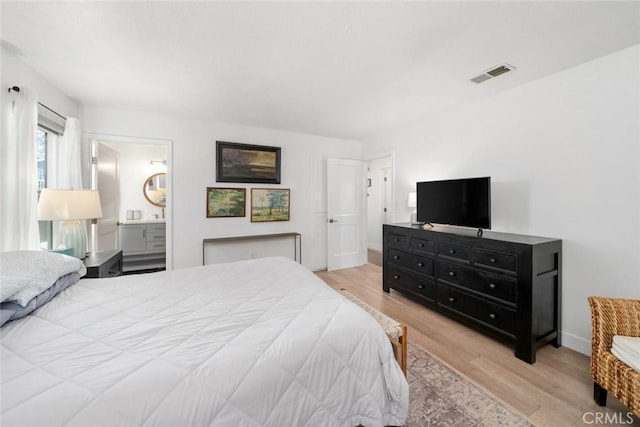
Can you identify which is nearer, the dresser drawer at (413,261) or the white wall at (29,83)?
the white wall at (29,83)

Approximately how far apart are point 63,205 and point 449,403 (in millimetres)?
3345

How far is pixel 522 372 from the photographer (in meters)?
1.95

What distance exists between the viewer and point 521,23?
1.69 metres

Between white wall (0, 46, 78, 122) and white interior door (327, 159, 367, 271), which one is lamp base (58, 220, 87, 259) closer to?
white wall (0, 46, 78, 122)

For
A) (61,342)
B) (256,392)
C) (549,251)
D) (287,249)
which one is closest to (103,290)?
(61,342)

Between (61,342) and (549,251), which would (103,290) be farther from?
(549,251)

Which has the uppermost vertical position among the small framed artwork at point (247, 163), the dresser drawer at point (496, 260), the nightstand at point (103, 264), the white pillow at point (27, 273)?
the small framed artwork at point (247, 163)

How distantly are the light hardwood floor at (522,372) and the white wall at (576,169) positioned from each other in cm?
44

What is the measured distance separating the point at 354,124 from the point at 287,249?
2.31m

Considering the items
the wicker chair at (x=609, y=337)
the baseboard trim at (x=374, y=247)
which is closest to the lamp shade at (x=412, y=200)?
the wicker chair at (x=609, y=337)

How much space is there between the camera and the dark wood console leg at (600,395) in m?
1.61

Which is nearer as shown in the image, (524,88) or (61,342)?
(61,342)

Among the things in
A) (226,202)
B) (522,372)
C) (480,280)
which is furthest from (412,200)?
(226,202)

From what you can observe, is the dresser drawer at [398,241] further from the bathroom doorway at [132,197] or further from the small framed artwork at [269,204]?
the bathroom doorway at [132,197]
